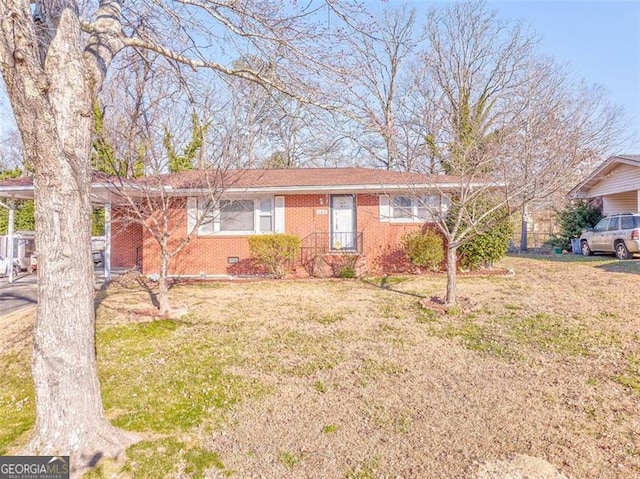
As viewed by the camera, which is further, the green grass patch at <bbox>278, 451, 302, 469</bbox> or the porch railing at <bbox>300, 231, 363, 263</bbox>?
the porch railing at <bbox>300, 231, 363, 263</bbox>

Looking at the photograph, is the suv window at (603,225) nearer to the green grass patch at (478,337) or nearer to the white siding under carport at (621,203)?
the white siding under carport at (621,203)

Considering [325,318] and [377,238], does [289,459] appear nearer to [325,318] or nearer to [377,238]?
[325,318]

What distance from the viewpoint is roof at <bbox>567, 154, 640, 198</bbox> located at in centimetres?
1512

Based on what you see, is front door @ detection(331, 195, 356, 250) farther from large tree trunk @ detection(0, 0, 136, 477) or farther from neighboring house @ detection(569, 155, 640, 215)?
neighboring house @ detection(569, 155, 640, 215)

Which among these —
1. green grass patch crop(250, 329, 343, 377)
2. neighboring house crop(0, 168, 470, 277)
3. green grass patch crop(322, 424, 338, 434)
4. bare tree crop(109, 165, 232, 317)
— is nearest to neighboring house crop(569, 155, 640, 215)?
neighboring house crop(0, 168, 470, 277)

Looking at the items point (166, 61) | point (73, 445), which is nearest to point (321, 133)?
point (166, 61)

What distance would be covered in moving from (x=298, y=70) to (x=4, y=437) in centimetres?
463

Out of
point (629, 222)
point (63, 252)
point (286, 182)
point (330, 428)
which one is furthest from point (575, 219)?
point (63, 252)

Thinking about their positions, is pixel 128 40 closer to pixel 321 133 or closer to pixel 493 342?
pixel 321 133

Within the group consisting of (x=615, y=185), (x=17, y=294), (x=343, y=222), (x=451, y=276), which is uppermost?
(x=615, y=185)

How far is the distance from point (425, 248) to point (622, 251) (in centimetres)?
893

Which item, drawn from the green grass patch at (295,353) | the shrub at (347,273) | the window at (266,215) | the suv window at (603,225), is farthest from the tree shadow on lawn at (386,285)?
the suv window at (603,225)

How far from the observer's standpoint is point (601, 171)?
674 inches

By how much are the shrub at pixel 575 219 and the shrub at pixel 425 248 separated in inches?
477
